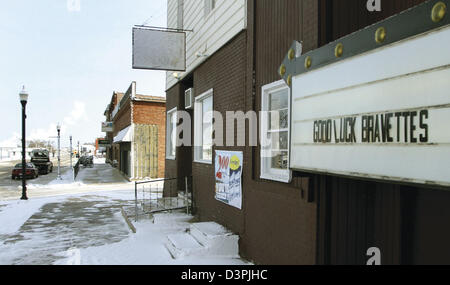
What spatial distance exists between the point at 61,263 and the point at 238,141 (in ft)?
13.1

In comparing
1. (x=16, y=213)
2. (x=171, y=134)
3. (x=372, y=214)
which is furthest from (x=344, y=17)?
(x=16, y=213)

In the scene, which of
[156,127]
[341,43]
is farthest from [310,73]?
[156,127]

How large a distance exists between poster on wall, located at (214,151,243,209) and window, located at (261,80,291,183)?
921 millimetres

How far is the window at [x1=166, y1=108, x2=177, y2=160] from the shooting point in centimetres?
1261

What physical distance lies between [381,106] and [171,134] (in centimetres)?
1104

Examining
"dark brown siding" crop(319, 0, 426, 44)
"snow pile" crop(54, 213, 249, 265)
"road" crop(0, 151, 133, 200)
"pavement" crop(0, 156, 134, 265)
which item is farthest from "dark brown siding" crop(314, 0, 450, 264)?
"road" crop(0, 151, 133, 200)

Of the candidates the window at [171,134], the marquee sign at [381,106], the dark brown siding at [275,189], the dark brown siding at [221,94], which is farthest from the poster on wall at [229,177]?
the window at [171,134]

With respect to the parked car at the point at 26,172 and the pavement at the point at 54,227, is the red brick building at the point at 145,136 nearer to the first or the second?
the parked car at the point at 26,172

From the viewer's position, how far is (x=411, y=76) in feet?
7.68

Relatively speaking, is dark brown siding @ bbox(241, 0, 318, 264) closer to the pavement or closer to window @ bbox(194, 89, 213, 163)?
window @ bbox(194, 89, 213, 163)

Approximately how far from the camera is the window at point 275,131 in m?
5.53

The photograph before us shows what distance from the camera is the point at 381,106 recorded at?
260 cm
